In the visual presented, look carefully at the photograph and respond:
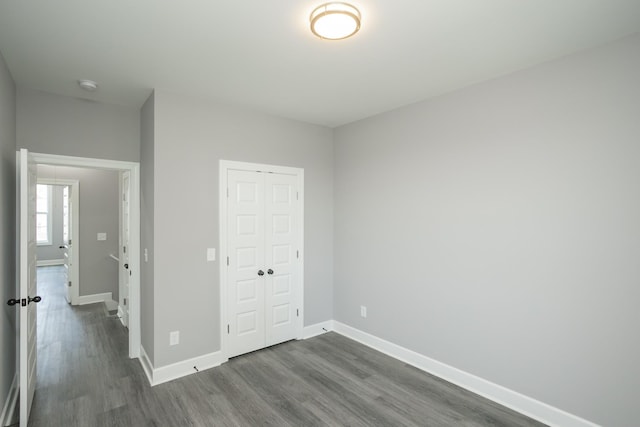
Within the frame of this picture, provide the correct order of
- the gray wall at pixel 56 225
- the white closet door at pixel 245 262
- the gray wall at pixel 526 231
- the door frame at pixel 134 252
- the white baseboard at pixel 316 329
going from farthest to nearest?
the gray wall at pixel 56 225 → the white baseboard at pixel 316 329 → the white closet door at pixel 245 262 → the door frame at pixel 134 252 → the gray wall at pixel 526 231

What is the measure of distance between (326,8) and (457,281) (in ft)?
8.46

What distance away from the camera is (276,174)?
401cm

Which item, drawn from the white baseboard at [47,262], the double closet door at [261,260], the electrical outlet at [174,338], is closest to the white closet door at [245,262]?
the double closet door at [261,260]

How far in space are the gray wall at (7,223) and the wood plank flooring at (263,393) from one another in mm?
495

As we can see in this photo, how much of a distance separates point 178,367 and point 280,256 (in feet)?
5.23

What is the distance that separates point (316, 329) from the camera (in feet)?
14.4

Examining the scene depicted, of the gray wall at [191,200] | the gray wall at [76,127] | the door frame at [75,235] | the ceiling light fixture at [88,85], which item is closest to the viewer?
the ceiling light fixture at [88,85]

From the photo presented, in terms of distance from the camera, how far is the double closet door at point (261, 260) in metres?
3.68

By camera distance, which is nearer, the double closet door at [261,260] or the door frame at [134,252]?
the door frame at [134,252]

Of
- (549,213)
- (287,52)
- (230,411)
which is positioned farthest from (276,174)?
(549,213)

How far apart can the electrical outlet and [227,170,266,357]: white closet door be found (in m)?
0.56

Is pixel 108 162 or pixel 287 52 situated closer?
pixel 287 52

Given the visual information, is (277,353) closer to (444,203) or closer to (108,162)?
(444,203)

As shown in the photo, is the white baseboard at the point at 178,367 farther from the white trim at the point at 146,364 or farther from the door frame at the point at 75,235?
the door frame at the point at 75,235
